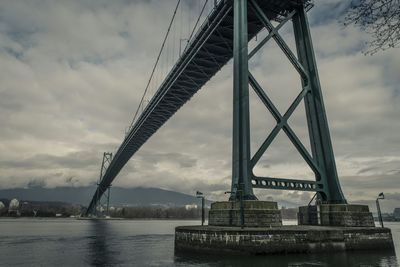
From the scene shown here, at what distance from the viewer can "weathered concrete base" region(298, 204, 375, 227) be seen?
22.1 m

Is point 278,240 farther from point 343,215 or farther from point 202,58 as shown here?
point 202,58

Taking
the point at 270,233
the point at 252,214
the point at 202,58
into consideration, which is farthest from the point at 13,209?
the point at 270,233

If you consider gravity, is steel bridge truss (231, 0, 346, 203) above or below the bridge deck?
below

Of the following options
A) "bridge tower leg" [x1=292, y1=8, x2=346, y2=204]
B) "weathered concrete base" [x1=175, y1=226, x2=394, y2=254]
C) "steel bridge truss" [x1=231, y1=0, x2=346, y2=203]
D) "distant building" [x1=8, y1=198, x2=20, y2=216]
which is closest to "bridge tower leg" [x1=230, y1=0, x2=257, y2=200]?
"steel bridge truss" [x1=231, y1=0, x2=346, y2=203]

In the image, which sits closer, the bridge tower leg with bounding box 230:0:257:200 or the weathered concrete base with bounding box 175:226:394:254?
the weathered concrete base with bounding box 175:226:394:254

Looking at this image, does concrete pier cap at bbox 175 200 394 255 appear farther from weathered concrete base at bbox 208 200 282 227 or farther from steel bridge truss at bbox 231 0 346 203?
steel bridge truss at bbox 231 0 346 203

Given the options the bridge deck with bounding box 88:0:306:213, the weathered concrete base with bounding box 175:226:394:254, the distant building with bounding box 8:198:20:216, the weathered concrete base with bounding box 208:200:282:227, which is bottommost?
the weathered concrete base with bounding box 175:226:394:254

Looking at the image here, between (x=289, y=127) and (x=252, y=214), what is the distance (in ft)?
26.4

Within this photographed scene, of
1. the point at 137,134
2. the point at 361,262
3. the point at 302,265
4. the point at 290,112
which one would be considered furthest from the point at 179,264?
the point at 137,134

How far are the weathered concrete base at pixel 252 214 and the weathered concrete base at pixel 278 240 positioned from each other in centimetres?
85

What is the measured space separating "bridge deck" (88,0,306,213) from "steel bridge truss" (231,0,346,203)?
4.90ft

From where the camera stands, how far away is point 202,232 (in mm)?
18547

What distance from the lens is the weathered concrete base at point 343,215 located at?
869 inches

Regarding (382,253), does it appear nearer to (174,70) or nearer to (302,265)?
(302,265)
